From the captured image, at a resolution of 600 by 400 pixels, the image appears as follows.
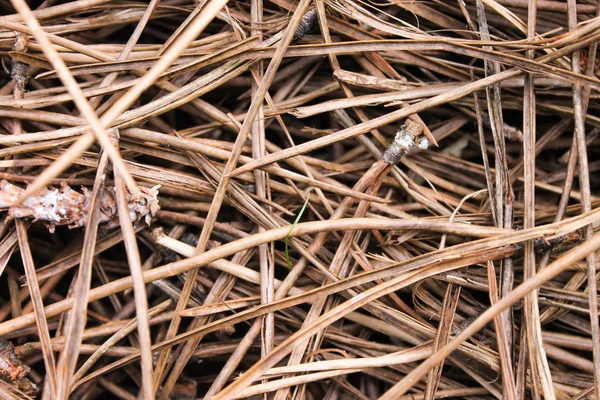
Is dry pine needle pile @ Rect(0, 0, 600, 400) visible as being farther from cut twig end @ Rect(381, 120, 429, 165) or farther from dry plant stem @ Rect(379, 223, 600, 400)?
dry plant stem @ Rect(379, 223, 600, 400)

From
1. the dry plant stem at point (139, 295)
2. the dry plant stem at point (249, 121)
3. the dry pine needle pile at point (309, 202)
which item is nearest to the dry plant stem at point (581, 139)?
the dry pine needle pile at point (309, 202)

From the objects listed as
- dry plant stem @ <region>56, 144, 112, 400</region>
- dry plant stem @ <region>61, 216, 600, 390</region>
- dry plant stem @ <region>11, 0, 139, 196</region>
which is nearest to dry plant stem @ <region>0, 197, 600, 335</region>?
dry plant stem @ <region>61, 216, 600, 390</region>

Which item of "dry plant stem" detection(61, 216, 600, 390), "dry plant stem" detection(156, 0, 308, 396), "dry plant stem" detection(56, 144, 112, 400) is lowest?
"dry plant stem" detection(56, 144, 112, 400)

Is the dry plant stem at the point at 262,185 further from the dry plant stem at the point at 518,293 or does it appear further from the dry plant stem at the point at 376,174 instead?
the dry plant stem at the point at 518,293

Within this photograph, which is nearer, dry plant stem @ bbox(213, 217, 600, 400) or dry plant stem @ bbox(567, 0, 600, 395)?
dry plant stem @ bbox(213, 217, 600, 400)

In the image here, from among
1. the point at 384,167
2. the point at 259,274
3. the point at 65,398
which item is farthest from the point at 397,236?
the point at 65,398

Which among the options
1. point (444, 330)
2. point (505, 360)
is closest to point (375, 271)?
point (444, 330)

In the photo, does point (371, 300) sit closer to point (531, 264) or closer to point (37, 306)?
point (531, 264)
